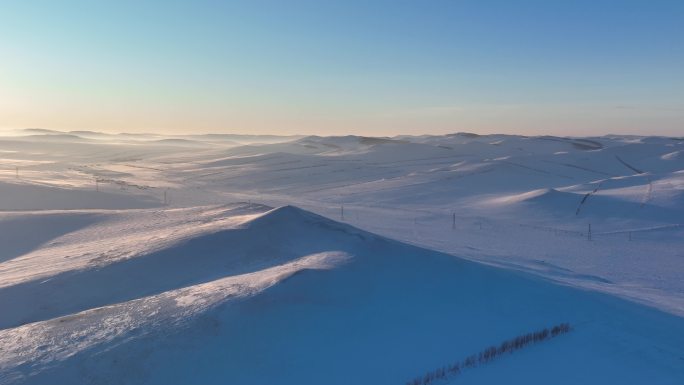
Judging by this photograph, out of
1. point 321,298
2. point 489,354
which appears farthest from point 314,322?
point 489,354

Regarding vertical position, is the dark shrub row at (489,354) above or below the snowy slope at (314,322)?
below

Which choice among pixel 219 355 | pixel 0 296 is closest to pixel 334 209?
pixel 0 296

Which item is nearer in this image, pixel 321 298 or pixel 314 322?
pixel 314 322

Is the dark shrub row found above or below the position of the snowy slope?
below

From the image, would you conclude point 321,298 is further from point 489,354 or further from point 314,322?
point 489,354

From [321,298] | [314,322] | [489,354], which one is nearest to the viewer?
[489,354]

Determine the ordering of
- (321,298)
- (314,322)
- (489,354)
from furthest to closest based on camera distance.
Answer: (321,298) → (314,322) → (489,354)
